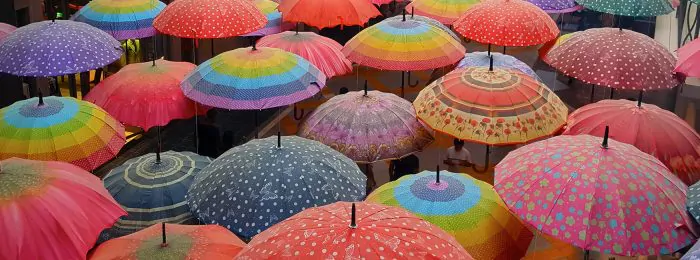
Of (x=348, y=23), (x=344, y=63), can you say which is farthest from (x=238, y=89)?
(x=348, y=23)

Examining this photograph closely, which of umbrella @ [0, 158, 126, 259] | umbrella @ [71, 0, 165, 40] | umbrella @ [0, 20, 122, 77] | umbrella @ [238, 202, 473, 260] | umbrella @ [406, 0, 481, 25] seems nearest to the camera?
umbrella @ [238, 202, 473, 260]

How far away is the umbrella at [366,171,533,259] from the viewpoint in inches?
259

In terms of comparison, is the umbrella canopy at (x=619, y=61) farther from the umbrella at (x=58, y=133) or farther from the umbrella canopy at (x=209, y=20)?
the umbrella at (x=58, y=133)

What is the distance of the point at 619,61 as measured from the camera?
9.25m

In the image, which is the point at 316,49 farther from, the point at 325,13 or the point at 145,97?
the point at 145,97

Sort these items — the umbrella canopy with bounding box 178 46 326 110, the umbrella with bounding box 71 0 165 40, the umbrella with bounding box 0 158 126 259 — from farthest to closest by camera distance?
the umbrella with bounding box 71 0 165 40, the umbrella canopy with bounding box 178 46 326 110, the umbrella with bounding box 0 158 126 259

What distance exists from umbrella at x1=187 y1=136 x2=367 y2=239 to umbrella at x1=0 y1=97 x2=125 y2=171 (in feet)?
6.16

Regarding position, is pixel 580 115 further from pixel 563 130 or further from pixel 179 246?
pixel 179 246

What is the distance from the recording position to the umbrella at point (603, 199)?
588 centimetres

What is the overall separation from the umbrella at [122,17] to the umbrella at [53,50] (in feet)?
5.81

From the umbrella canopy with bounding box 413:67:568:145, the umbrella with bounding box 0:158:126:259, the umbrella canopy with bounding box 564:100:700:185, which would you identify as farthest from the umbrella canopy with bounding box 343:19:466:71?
the umbrella with bounding box 0:158:126:259

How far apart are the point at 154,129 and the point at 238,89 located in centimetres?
450

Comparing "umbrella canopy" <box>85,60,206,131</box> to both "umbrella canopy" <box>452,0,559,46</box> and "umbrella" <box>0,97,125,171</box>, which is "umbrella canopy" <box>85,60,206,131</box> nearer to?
"umbrella" <box>0,97,125,171</box>

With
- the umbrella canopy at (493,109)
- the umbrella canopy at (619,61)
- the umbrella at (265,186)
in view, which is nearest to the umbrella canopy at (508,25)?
the umbrella canopy at (619,61)
